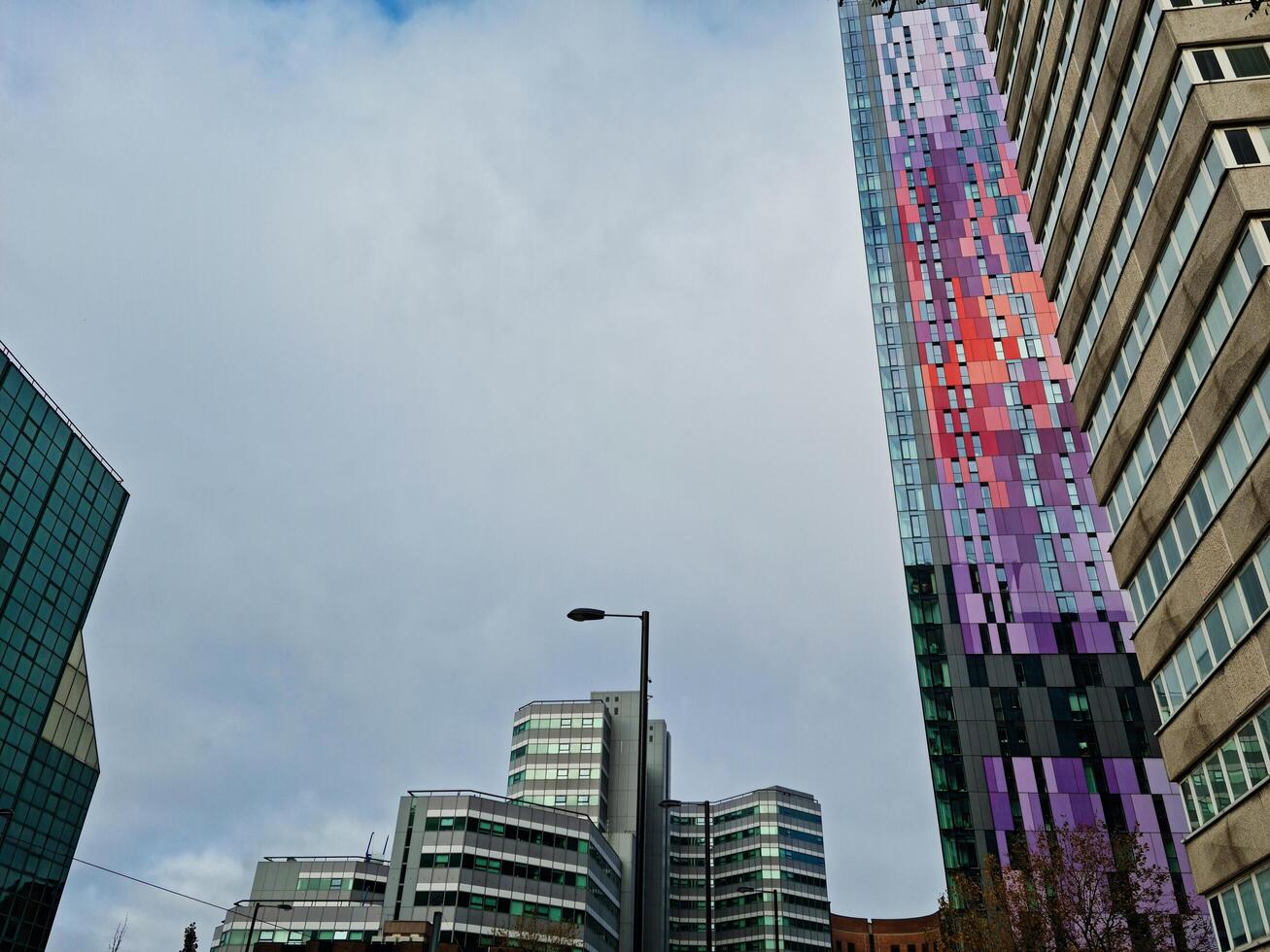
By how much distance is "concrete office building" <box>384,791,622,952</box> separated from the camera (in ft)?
304

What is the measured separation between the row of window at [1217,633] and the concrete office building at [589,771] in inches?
4153

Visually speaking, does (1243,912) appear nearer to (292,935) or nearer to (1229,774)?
(1229,774)

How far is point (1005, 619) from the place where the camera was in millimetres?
96250

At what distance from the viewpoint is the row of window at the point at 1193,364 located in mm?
25595

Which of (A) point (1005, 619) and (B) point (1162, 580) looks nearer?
(B) point (1162, 580)

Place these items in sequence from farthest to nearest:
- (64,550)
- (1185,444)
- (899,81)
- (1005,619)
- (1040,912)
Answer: (899,81), (1005,619), (64,550), (1040,912), (1185,444)

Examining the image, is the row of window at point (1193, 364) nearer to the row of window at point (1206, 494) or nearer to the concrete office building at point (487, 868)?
the row of window at point (1206, 494)

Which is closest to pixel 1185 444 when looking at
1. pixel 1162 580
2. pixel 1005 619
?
pixel 1162 580

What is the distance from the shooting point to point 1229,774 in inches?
1081

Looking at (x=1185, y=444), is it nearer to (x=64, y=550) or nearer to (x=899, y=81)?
(x=64, y=550)

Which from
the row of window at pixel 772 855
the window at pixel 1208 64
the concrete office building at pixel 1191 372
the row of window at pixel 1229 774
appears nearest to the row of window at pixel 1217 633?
the concrete office building at pixel 1191 372

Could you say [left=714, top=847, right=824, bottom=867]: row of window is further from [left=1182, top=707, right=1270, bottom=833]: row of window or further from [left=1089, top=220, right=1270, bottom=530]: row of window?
[left=1182, top=707, right=1270, bottom=833]: row of window

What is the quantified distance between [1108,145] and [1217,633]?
59.9 feet

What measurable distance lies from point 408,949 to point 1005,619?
6475cm
